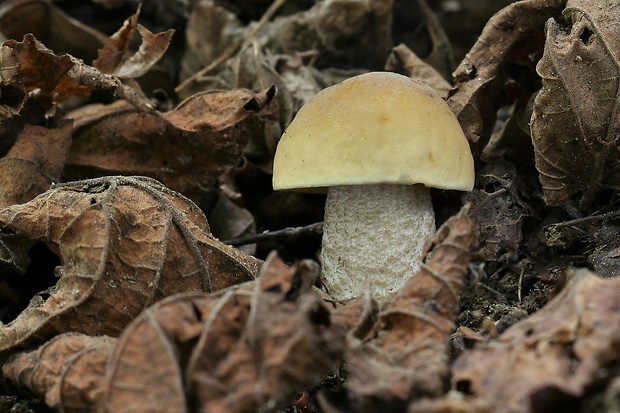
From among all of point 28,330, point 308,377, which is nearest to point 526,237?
point 308,377

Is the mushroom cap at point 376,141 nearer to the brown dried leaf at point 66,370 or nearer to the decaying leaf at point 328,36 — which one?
the brown dried leaf at point 66,370

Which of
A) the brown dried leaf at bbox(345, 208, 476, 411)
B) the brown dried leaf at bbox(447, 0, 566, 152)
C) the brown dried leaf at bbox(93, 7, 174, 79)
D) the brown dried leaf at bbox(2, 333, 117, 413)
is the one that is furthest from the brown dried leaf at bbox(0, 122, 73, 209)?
the brown dried leaf at bbox(447, 0, 566, 152)

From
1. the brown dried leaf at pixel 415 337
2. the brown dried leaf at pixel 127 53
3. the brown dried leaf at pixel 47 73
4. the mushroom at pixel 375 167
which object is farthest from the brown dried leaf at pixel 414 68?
the brown dried leaf at pixel 415 337

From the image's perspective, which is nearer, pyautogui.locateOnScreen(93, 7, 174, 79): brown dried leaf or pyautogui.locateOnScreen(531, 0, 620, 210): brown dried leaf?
pyautogui.locateOnScreen(531, 0, 620, 210): brown dried leaf

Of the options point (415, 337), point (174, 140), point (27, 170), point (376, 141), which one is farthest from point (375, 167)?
point (27, 170)

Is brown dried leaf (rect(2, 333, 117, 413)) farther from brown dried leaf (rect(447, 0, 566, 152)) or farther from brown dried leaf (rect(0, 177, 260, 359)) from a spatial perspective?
brown dried leaf (rect(447, 0, 566, 152))
